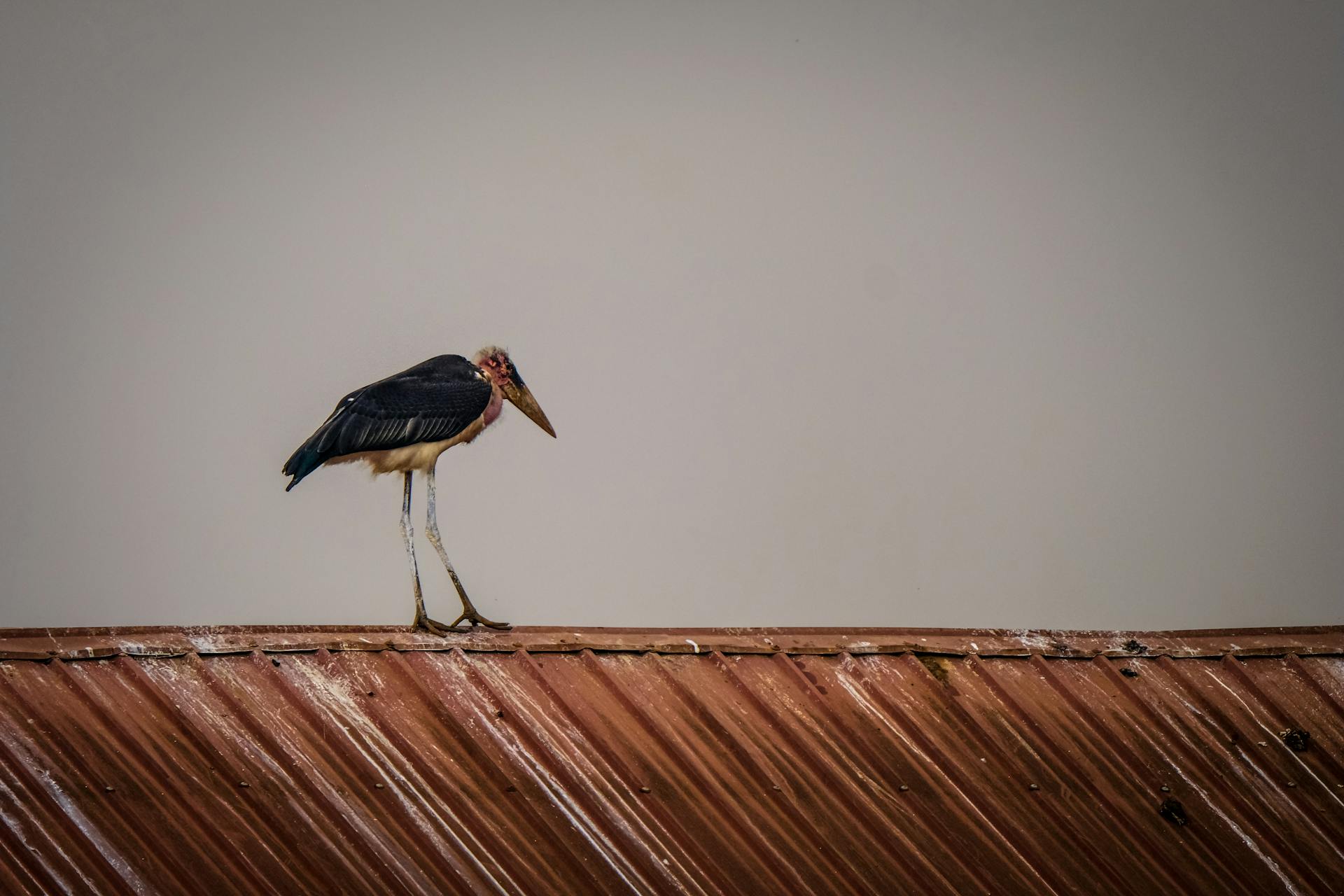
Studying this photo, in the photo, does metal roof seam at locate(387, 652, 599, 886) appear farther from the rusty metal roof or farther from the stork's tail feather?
the stork's tail feather


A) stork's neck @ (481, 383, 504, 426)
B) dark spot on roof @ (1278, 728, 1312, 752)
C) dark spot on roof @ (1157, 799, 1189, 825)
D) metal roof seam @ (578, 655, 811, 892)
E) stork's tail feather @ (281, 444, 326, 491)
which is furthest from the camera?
stork's neck @ (481, 383, 504, 426)

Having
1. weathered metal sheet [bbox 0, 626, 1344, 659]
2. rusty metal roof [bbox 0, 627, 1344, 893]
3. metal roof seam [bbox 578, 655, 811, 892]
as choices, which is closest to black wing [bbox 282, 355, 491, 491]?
weathered metal sheet [bbox 0, 626, 1344, 659]

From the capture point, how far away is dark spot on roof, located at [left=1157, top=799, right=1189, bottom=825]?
732 centimetres

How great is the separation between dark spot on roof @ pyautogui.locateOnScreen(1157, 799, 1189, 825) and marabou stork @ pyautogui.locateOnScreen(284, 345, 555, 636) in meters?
3.48

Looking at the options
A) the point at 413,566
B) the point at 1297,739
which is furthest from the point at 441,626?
the point at 1297,739

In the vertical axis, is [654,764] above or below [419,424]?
below

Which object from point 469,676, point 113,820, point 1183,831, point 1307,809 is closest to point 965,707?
point 1183,831

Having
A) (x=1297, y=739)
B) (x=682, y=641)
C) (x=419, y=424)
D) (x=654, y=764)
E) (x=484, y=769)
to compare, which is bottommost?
(x=1297, y=739)

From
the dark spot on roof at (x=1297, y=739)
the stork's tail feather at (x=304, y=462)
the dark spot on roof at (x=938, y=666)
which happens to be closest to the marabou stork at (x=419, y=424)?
the stork's tail feather at (x=304, y=462)

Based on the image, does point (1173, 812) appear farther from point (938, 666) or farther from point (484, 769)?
point (484, 769)

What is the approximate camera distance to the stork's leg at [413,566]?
8367 millimetres

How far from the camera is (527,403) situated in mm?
9508

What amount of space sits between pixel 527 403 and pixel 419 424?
0.85 meters

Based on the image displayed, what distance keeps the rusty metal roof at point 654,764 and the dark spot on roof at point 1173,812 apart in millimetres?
19
